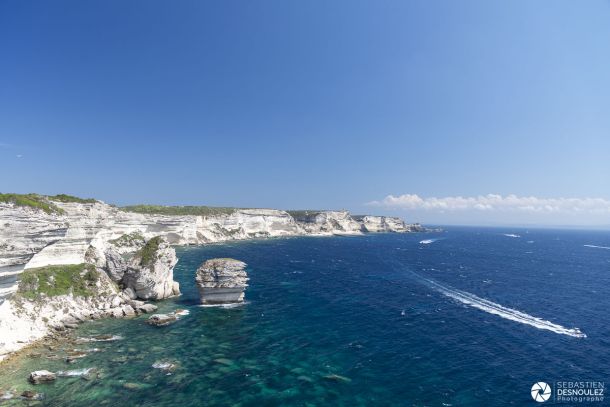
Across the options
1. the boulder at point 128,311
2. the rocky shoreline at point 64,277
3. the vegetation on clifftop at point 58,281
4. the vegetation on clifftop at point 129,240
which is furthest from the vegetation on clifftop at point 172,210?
the boulder at point 128,311

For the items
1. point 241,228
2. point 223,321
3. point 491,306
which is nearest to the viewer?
point 223,321

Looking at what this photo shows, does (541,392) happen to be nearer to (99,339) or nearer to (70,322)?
(99,339)

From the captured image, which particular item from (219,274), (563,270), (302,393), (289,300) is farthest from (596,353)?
(563,270)

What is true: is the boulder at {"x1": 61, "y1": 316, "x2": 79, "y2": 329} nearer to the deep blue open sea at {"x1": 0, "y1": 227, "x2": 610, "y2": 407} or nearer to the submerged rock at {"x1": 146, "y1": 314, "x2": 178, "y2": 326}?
the deep blue open sea at {"x1": 0, "y1": 227, "x2": 610, "y2": 407}

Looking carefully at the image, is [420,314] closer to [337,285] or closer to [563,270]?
[337,285]

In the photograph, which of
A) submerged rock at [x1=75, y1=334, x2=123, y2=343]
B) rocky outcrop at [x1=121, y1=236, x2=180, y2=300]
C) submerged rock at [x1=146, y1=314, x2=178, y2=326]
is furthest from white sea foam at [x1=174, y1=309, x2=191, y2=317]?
submerged rock at [x1=75, y1=334, x2=123, y2=343]

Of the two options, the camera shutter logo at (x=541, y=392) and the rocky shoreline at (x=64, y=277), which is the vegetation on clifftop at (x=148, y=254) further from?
the camera shutter logo at (x=541, y=392)
